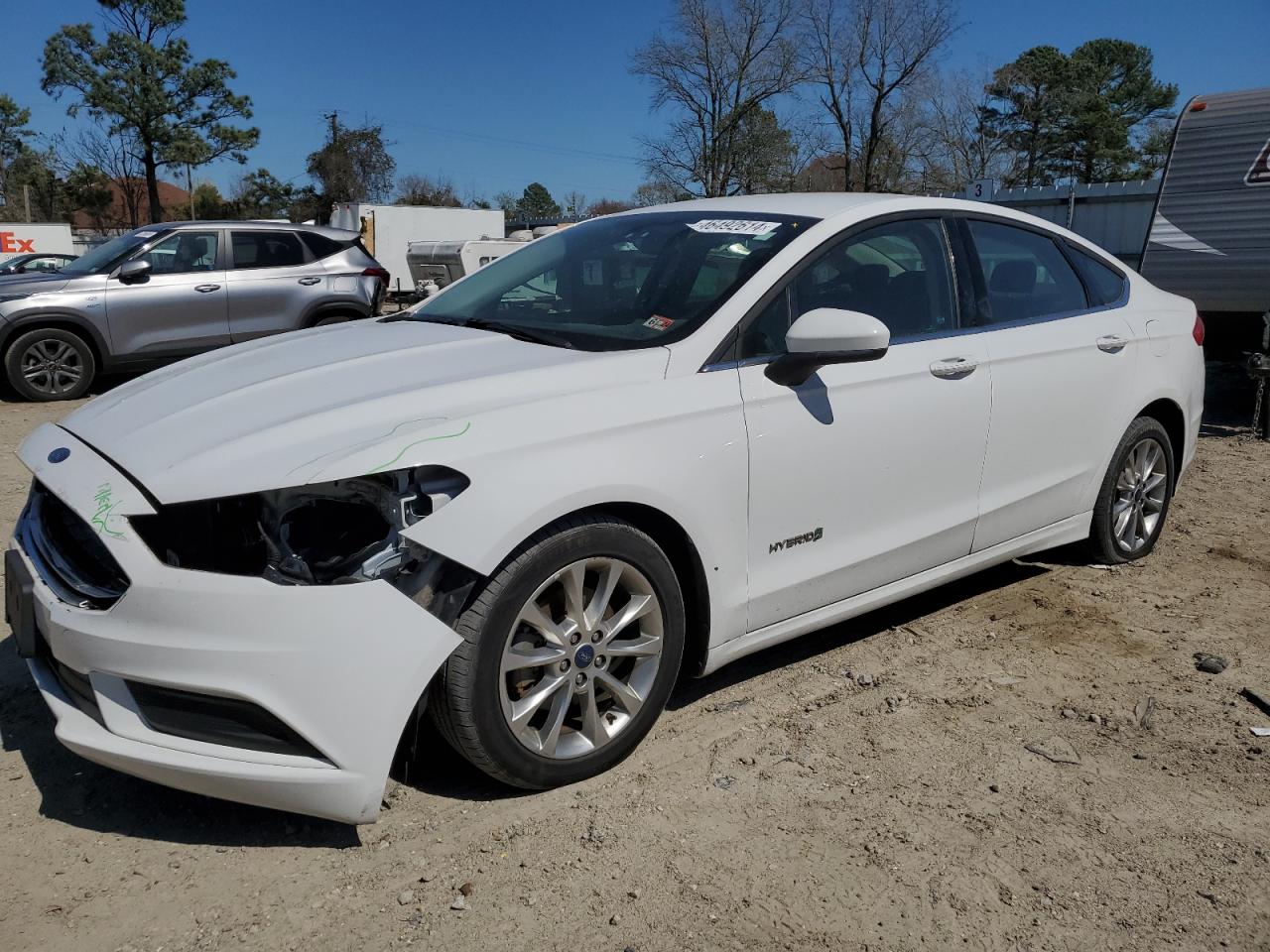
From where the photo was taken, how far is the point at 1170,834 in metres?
2.72

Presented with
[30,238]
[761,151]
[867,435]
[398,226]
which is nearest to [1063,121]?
[761,151]

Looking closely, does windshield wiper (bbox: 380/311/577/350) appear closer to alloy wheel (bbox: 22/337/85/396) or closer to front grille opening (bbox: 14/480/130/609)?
front grille opening (bbox: 14/480/130/609)

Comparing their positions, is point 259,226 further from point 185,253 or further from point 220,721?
point 220,721

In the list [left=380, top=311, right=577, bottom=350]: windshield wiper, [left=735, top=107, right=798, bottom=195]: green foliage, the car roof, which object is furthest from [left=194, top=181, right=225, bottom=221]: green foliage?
[left=380, top=311, right=577, bottom=350]: windshield wiper

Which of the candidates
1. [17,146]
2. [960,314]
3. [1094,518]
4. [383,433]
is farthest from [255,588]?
[17,146]

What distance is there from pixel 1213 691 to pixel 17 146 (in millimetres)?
55507

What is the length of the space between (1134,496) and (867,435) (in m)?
2.13

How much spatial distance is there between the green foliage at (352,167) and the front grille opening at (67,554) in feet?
169

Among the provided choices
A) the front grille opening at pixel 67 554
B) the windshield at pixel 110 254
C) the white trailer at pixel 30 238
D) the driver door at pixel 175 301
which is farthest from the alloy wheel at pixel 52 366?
the white trailer at pixel 30 238

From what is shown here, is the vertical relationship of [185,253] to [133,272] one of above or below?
above

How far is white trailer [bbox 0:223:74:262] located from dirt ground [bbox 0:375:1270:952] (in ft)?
103

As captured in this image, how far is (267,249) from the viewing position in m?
10.7

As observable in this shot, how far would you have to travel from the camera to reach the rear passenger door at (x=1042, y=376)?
3.87 meters

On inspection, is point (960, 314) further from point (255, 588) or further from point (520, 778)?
point (255, 588)
